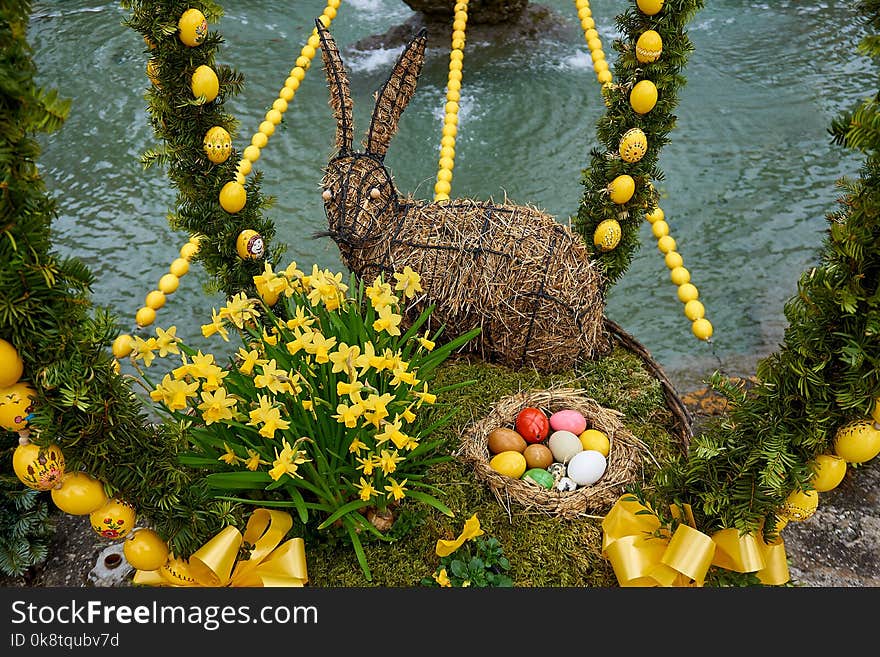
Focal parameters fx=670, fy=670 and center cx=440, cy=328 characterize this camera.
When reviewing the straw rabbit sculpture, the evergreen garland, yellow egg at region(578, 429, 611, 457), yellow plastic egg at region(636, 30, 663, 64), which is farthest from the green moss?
yellow plastic egg at region(636, 30, 663, 64)

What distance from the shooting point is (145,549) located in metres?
1.39

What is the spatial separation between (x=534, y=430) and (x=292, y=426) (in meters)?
0.74

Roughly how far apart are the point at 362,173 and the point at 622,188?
848 millimetres

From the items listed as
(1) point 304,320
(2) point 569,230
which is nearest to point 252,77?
(2) point 569,230

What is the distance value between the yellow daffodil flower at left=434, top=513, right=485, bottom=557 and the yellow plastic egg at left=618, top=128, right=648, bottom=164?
1.22 meters

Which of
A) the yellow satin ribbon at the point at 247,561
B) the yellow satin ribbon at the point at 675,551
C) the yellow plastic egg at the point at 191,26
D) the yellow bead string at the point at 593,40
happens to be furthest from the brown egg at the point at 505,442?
the yellow bead string at the point at 593,40

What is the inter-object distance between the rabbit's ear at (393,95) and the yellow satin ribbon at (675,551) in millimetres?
1393

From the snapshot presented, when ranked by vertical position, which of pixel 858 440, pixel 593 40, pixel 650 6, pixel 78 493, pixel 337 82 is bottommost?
pixel 78 493

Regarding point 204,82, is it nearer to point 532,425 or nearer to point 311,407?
point 311,407

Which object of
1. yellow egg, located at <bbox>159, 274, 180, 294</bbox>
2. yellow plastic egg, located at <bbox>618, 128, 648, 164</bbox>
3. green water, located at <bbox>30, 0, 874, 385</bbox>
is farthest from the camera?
green water, located at <bbox>30, 0, 874, 385</bbox>

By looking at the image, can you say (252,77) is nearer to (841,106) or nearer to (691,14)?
(691,14)

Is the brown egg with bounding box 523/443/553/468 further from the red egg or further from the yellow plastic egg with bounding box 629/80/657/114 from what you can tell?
the yellow plastic egg with bounding box 629/80/657/114

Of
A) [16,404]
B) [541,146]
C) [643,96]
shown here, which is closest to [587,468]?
[643,96]

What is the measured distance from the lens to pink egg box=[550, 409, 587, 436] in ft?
6.49
